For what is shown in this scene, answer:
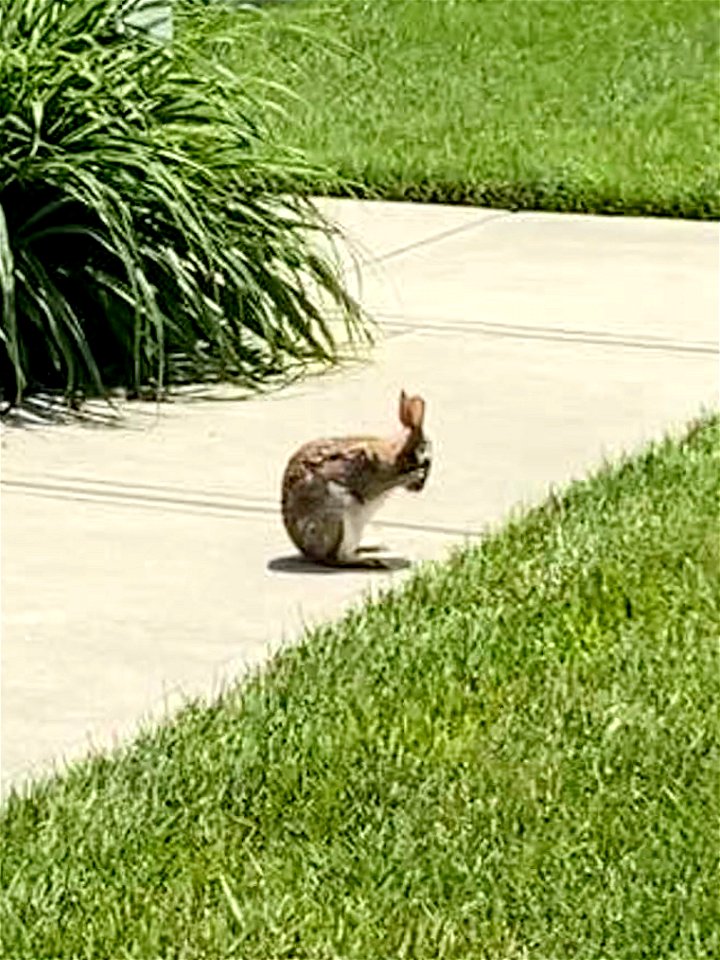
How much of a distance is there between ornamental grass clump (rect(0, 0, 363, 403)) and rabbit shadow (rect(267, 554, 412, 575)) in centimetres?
143

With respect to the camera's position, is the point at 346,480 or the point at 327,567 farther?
the point at 327,567

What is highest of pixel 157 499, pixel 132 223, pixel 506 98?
pixel 506 98

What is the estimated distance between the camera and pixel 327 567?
6.79m

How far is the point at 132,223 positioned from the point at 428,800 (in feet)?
11.3

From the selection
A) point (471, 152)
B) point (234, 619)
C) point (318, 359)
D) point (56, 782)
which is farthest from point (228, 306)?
point (471, 152)

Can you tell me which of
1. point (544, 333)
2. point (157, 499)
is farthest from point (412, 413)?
point (544, 333)

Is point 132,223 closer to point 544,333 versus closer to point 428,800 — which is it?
point 544,333

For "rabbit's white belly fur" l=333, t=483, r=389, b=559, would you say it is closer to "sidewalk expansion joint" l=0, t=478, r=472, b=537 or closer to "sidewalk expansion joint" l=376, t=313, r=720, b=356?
"sidewalk expansion joint" l=0, t=478, r=472, b=537

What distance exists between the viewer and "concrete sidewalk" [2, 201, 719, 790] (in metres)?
6.08

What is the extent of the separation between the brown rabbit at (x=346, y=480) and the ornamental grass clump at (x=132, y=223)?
58.5 inches

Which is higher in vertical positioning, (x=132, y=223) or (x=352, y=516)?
(x=132, y=223)

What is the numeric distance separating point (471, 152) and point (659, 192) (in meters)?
1.11

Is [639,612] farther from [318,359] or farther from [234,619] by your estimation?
[318,359]

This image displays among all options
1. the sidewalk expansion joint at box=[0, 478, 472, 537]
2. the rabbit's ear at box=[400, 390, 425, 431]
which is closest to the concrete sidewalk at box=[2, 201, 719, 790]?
the sidewalk expansion joint at box=[0, 478, 472, 537]
